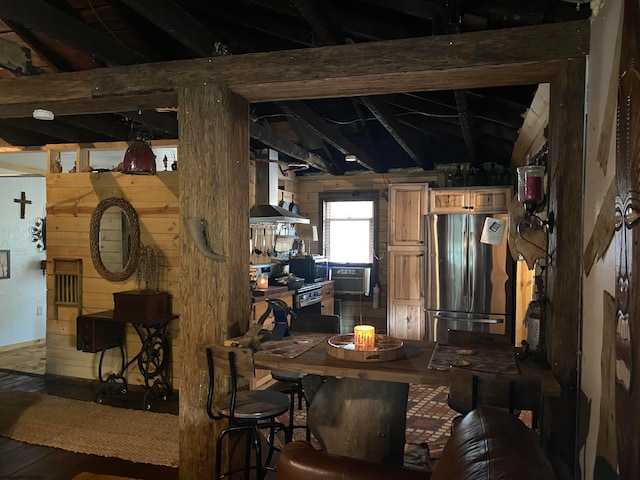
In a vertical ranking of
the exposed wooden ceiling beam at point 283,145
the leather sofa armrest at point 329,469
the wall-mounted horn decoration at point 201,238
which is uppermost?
the exposed wooden ceiling beam at point 283,145

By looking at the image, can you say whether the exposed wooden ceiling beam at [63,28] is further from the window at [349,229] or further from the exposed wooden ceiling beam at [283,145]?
the window at [349,229]

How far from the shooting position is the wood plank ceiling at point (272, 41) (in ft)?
7.77

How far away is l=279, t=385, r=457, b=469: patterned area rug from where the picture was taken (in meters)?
3.15

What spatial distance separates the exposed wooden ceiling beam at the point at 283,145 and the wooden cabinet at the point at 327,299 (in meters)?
1.51

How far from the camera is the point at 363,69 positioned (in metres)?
2.24

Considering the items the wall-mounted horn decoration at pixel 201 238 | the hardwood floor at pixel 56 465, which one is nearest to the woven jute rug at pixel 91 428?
the hardwood floor at pixel 56 465

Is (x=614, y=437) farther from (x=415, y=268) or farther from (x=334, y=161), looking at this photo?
(x=334, y=161)

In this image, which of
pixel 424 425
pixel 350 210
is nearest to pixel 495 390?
pixel 424 425

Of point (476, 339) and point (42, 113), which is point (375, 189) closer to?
point (476, 339)

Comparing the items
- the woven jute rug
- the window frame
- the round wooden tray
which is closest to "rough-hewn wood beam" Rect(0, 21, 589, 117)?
the round wooden tray

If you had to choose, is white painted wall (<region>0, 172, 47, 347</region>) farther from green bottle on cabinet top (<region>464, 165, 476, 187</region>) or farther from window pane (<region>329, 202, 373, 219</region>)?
green bottle on cabinet top (<region>464, 165, 476, 187</region>)

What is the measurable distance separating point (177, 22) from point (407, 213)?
3943mm

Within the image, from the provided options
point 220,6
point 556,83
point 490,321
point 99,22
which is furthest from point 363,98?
point 490,321

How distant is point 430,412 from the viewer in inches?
158
